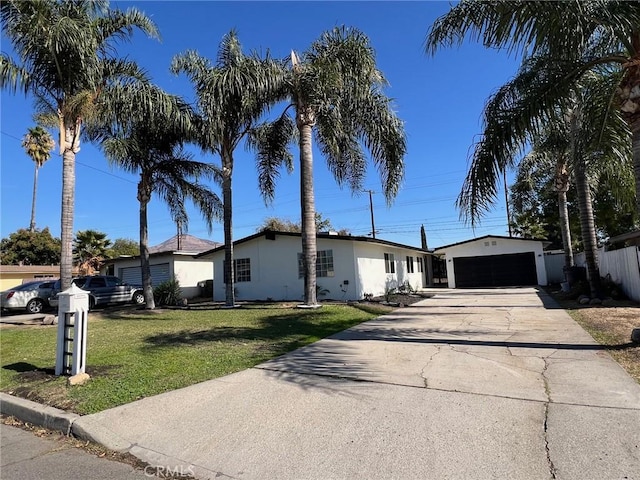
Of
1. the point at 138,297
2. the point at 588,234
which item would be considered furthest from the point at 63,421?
the point at 138,297

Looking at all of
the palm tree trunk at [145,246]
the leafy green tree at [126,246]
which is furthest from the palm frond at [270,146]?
the leafy green tree at [126,246]

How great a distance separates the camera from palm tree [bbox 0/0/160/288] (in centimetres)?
1198

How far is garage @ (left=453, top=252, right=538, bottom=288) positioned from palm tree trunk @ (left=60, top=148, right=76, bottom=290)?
23.9m

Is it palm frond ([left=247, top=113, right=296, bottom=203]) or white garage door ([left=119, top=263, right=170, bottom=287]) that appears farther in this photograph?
white garage door ([left=119, top=263, right=170, bottom=287])

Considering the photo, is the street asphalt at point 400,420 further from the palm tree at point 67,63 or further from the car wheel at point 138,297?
the car wheel at point 138,297

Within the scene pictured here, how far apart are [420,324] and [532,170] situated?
52.3 feet

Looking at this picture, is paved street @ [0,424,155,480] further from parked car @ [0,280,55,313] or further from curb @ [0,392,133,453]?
parked car @ [0,280,55,313]

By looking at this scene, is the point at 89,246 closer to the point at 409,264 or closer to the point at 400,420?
the point at 409,264

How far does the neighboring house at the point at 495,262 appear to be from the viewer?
27.4 metres

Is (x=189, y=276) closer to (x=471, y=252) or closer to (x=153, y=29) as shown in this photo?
(x=153, y=29)

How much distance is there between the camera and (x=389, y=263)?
75.5 ft

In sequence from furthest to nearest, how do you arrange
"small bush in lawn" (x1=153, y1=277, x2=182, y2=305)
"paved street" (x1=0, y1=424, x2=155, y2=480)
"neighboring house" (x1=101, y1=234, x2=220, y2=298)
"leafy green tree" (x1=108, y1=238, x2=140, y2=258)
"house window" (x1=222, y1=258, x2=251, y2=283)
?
"leafy green tree" (x1=108, y1=238, x2=140, y2=258)
"neighboring house" (x1=101, y1=234, x2=220, y2=298)
"house window" (x1=222, y1=258, x2=251, y2=283)
"small bush in lawn" (x1=153, y1=277, x2=182, y2=305)
"paved street" (x1=0, y1=424, x2=155, y2=480)

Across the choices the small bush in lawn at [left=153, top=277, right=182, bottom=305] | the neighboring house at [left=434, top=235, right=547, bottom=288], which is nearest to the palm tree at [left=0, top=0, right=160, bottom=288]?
the small bush in lawn at [left=153, top=277, right=182, bottom=305]

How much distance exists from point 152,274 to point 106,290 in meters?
5.85
